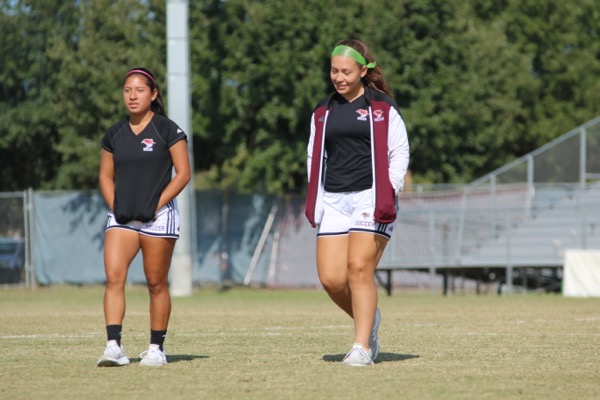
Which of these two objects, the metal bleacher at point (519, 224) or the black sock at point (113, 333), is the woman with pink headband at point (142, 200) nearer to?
the black sock at point (113, 333)

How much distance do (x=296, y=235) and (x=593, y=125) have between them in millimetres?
7556

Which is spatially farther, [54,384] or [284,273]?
[284,273]

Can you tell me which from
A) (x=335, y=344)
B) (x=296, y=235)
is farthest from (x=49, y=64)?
(x=335, y=344)

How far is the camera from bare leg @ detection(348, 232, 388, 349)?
833cm

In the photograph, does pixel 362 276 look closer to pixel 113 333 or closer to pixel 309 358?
pixel 309 358

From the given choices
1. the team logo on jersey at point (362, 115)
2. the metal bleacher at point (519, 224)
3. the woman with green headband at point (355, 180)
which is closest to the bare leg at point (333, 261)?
the woman with green headband at point (355, 180)

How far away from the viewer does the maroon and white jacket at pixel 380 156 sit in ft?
27.2

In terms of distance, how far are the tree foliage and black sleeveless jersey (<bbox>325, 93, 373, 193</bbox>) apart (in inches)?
797

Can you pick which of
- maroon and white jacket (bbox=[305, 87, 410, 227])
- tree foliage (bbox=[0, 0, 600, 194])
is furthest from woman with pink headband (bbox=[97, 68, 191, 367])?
tree foliage (bbox=[0, 0, 600, 194])

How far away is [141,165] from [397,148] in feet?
5.87

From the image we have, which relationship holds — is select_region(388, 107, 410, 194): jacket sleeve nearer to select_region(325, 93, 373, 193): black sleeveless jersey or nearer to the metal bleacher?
select_region(325, 93, 373, 193): black sleeveless jersey

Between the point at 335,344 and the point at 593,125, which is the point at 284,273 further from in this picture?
the point at 335,344

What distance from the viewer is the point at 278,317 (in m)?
14.8

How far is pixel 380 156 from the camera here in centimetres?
830
